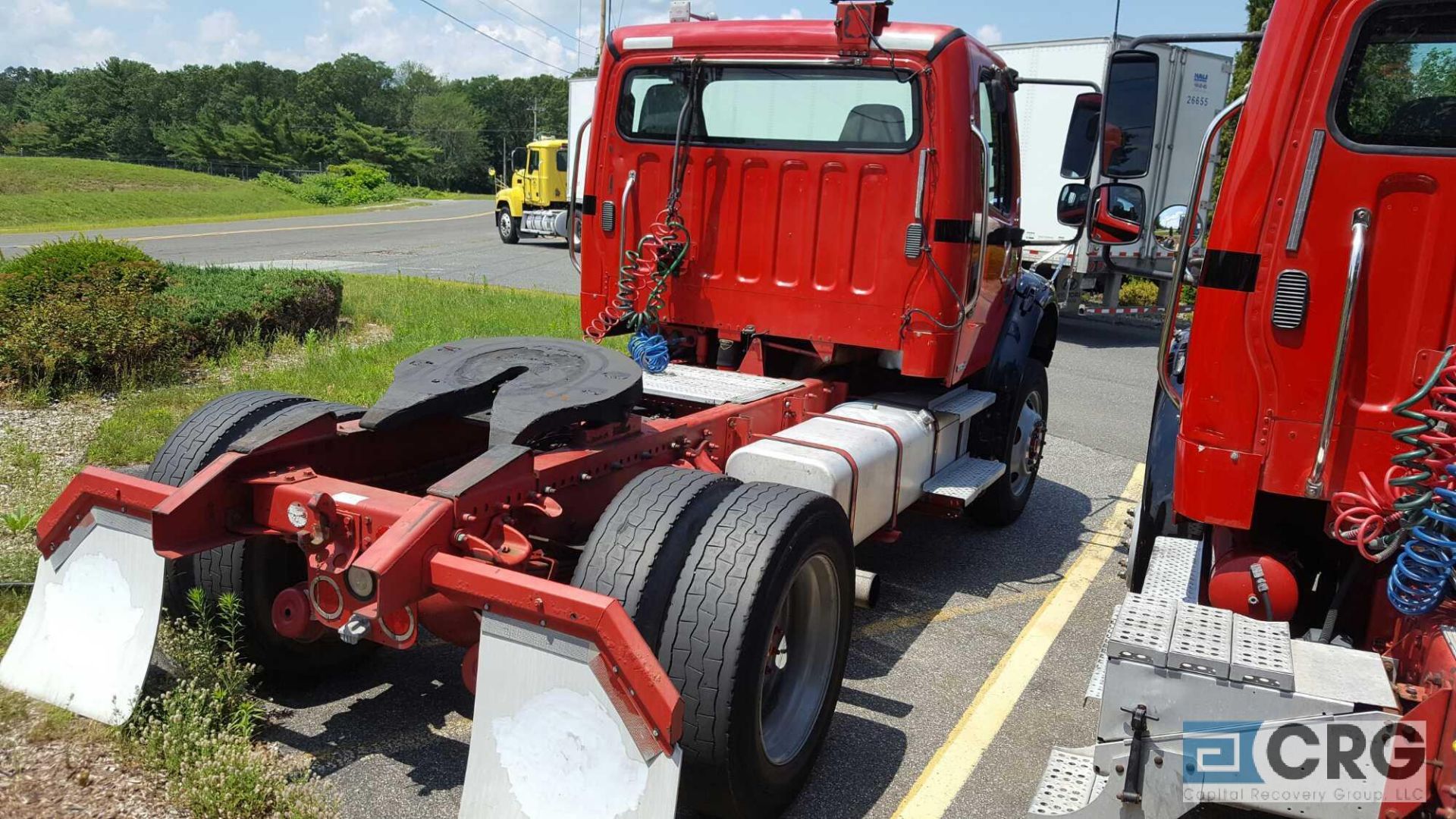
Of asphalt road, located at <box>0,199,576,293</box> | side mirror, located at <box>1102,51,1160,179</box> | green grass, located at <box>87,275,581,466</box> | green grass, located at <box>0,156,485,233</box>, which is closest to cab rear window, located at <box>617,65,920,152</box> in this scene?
side mirror, located at <box>1102,51,1160,179</box>

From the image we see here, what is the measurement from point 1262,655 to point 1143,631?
0.92ft

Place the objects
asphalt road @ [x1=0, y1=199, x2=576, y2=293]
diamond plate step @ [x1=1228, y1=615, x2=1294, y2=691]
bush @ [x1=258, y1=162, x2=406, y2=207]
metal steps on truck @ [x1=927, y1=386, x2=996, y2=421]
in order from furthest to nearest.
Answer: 1. bush @ [x1=258, y1=162, x2=406, y2=207]
2. asphalt road @ [x1=0, y1=199, x2=576, y2=293]
3. metal steps on truck @ [x1=927, y1=386, x2=996, y2=421]
4. diamond plate step @ [x1=1228, y1=615, x2=1294, y2=691]

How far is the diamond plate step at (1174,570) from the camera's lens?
3.11 meters

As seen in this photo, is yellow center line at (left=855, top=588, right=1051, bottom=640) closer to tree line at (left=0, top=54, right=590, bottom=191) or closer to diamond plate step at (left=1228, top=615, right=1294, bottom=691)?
diamond plate step at (left=1228, top=615, right=1294, bottom=691)

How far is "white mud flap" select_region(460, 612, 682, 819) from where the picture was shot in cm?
255

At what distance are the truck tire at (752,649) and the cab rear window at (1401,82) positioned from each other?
193 cm

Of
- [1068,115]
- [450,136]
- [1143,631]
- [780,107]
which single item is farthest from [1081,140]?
[450,136]

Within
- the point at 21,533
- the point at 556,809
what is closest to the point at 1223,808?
the point at 556,809

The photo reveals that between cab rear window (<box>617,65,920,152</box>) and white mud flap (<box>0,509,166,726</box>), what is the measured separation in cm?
343

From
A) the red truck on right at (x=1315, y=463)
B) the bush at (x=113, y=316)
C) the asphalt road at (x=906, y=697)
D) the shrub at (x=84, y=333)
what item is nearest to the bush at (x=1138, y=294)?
the asphalt road at (x=906, y=697)

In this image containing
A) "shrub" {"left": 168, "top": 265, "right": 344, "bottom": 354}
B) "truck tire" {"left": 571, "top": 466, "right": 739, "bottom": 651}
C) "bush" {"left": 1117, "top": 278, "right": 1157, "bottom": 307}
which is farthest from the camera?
"bush" {"left": 1117, "top": 278, "right": 1157, "bottom": 307}

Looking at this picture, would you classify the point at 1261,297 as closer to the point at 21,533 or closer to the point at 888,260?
the point at 888,260

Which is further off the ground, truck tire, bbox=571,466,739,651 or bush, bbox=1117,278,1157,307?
bush, bbox=1117,278,1157,307

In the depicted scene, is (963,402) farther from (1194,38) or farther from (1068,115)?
(1068,115)
